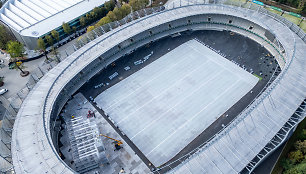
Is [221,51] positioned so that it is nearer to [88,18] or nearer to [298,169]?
[298,169]

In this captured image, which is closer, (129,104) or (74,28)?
(129,104)

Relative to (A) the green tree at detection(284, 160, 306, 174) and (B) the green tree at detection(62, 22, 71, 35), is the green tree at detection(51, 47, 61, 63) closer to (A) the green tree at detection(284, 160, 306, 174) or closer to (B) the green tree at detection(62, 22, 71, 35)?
(B) the green tree at detection(62, 22, 71, 35)

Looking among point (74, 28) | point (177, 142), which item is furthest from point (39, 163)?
point (74, 28)

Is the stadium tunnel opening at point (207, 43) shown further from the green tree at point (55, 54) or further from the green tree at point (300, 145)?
the green tree at point (55, 54)

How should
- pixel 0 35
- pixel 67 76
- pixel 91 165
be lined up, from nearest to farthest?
pixel 91 165, pixel 67 76, pixel 0 35

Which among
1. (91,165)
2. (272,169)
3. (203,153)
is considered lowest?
(272,169)

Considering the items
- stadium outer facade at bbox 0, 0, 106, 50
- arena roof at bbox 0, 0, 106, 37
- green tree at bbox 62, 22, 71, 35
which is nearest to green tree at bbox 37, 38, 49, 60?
stadium outer facade at bbox 0, 0, 106, 50

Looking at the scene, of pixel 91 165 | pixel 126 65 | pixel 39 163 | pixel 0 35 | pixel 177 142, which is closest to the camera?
pixel 39 163

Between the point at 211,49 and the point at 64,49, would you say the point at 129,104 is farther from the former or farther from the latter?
the point at 64,49
